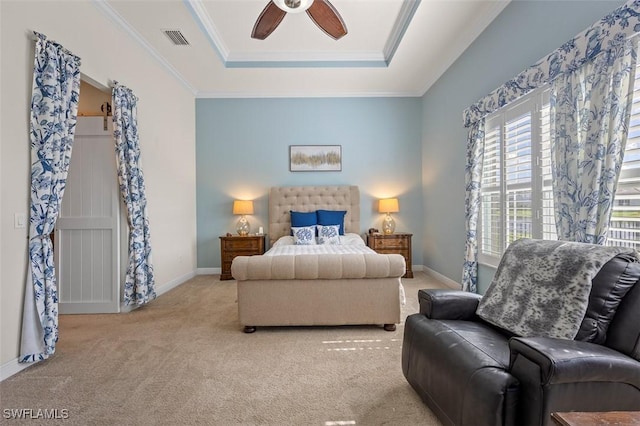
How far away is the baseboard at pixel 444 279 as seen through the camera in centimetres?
433

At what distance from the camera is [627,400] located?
124 cm

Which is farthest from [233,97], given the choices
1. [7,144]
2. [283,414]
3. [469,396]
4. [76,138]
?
[469,396]

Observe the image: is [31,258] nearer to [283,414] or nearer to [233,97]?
[283,414]

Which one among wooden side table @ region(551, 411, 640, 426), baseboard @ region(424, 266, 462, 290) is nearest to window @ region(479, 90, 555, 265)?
baseboard @ region(424, 266, 462, 290)

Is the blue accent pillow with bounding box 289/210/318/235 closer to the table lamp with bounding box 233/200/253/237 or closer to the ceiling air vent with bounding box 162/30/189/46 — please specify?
the table lamp with bounding box 233/200/253/237

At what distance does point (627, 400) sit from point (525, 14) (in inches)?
121

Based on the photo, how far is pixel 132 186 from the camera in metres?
3.49

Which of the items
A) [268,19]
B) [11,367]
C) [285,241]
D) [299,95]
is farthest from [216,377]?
[299,95]

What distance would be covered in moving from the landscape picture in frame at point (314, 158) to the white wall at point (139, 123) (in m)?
1.80

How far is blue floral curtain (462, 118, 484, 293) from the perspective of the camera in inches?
139

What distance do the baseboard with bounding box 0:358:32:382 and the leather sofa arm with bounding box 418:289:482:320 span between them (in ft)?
9.64

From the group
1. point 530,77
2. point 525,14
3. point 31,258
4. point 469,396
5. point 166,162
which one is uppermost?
point 525,14

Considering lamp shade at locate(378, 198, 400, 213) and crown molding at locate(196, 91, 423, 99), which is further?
crown molding at locate(196, 91, 423, 99)

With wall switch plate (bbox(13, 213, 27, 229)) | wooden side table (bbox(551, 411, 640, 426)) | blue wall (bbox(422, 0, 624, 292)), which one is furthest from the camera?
blue wall (bbox(422, 0, 624, 292))
